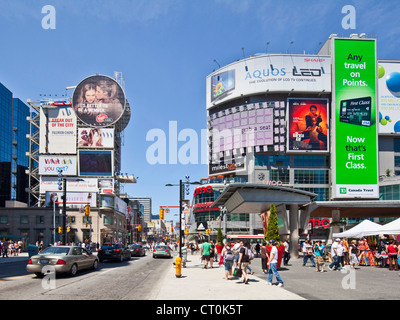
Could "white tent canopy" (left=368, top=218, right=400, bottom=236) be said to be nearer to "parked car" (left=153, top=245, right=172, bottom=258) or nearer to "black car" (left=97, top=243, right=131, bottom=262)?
"black car" (left=97, top=243, right=131, bottom=262)

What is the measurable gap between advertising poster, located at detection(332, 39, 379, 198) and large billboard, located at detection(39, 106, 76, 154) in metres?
58.1

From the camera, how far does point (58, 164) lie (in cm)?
8500

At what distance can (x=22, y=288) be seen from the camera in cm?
1487

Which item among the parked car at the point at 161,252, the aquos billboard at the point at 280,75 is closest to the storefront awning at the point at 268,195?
the parked car at the point at 161,252

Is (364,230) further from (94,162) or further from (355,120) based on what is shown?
(355,120)

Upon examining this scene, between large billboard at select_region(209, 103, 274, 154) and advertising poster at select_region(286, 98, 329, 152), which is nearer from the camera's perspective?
advertising poster at select_region(286, 98, 329, 152)

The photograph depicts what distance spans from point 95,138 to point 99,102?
25.2 feet

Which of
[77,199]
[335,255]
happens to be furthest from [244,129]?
[335,255]

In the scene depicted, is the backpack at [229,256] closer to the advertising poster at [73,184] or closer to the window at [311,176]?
the advertising poster at [73,184]

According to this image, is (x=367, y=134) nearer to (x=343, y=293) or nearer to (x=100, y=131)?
(x=100, y=131)

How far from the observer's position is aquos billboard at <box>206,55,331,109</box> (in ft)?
317

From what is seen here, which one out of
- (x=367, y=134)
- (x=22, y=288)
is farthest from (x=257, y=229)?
(x=22, y=288)

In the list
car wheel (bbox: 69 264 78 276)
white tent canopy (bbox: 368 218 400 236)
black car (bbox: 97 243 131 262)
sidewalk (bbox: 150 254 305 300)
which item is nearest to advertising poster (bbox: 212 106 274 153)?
white tent canopy (bbox: 368 218 400 236)

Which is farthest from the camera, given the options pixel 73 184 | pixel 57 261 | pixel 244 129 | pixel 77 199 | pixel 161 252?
pixel 244 129
